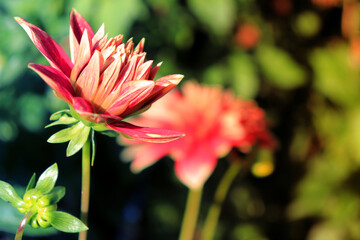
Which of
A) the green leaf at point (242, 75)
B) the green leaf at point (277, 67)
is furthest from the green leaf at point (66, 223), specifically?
the green leaf at point (277, 67)

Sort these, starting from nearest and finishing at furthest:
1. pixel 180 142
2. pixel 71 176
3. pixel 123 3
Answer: pixel 180 142, pixel 123 3, pixel 71 176

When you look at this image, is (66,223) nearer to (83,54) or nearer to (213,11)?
(83,54)

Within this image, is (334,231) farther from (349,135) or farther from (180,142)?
(180,142)

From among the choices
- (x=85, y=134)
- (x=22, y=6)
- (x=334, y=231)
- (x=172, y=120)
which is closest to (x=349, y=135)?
(x=334, y=231)

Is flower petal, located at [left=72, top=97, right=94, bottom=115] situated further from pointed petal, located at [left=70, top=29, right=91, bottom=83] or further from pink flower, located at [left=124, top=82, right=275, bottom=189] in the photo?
pink flower, located at [left=124, top=82, right=275, bottom=189]

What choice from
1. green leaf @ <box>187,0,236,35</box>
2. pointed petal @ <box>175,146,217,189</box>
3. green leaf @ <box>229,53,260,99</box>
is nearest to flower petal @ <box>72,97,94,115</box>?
pointed petal @ <box>175,146,217,189</box>

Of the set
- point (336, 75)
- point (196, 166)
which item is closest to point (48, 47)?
point (196, 166)
